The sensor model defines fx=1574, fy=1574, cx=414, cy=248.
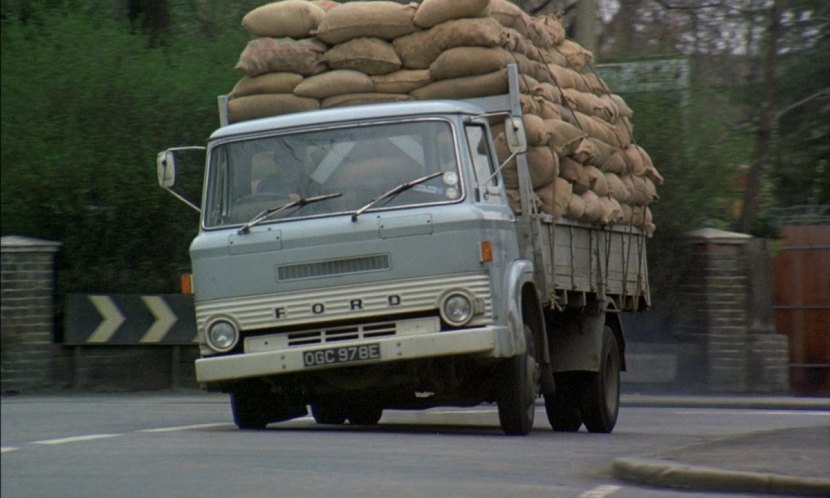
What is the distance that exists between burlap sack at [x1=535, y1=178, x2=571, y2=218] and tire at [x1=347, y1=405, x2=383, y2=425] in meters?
2.44

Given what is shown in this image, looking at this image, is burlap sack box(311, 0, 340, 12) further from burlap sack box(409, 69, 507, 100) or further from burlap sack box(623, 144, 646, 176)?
burlap sack box(623, 144, 646, 176)

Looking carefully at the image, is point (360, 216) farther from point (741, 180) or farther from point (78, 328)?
point (741, 180)

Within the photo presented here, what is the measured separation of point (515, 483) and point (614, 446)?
331 centimetres

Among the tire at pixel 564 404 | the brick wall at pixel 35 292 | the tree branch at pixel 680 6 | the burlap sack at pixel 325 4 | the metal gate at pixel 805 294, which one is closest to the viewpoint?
the burlap sack at pixel 325 4

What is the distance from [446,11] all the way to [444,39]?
0.75 feet

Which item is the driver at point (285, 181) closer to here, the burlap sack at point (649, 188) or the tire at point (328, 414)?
the tire at point (328, 414)

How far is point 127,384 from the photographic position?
57.3 feet

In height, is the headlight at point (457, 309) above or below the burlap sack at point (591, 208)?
below

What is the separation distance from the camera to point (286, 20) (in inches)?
462

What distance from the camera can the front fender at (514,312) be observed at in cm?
1024

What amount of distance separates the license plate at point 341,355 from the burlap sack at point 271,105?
2.13m

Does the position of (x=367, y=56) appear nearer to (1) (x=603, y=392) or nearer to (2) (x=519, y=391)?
(2) (x=519, y=391)

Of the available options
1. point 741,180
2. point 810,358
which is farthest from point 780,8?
point 810,358

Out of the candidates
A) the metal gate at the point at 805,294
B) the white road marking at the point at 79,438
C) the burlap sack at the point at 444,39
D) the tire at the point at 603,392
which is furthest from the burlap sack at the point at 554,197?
the metal gate at the point at 805,294
